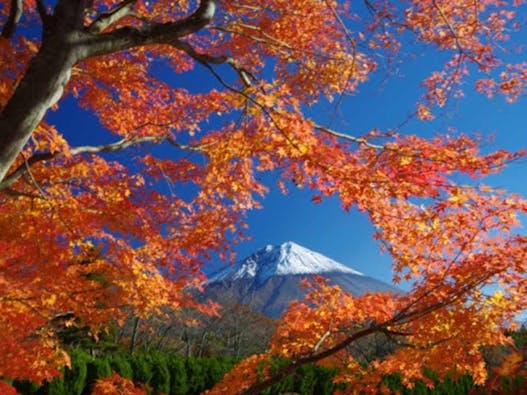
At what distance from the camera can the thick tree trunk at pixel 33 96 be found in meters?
3.36

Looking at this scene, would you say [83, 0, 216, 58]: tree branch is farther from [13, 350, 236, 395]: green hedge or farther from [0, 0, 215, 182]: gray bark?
[13, 350, 236, 395]: green hedge

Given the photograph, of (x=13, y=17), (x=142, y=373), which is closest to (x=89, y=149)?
(x=13, y=17)

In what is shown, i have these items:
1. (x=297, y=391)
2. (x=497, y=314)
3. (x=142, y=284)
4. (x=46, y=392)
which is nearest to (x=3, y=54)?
(x=142, y=284)

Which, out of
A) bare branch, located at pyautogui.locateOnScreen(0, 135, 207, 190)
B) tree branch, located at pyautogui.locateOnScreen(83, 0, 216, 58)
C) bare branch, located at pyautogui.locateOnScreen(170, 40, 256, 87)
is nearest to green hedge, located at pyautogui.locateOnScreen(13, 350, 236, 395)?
bare branch, located at pyautogui.locateOnScreen(0, 135, 207, 190)

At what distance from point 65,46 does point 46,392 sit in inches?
513

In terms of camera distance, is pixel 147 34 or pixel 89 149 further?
pixel 89 149

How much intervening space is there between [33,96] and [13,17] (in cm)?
147

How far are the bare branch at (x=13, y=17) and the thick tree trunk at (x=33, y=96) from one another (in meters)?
1.19

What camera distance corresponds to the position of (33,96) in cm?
339

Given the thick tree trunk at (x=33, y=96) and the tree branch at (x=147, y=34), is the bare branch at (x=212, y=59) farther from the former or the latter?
the thick tree trunk at (x=33, y=96)

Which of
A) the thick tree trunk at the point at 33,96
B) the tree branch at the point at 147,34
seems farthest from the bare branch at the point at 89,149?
the tree branch at the point at 147,34

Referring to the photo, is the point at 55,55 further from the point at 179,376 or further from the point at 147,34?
the point at 179,376

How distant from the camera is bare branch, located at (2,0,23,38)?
4340 millimetres

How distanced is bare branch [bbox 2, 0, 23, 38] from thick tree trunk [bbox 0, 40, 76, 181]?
1187mm
